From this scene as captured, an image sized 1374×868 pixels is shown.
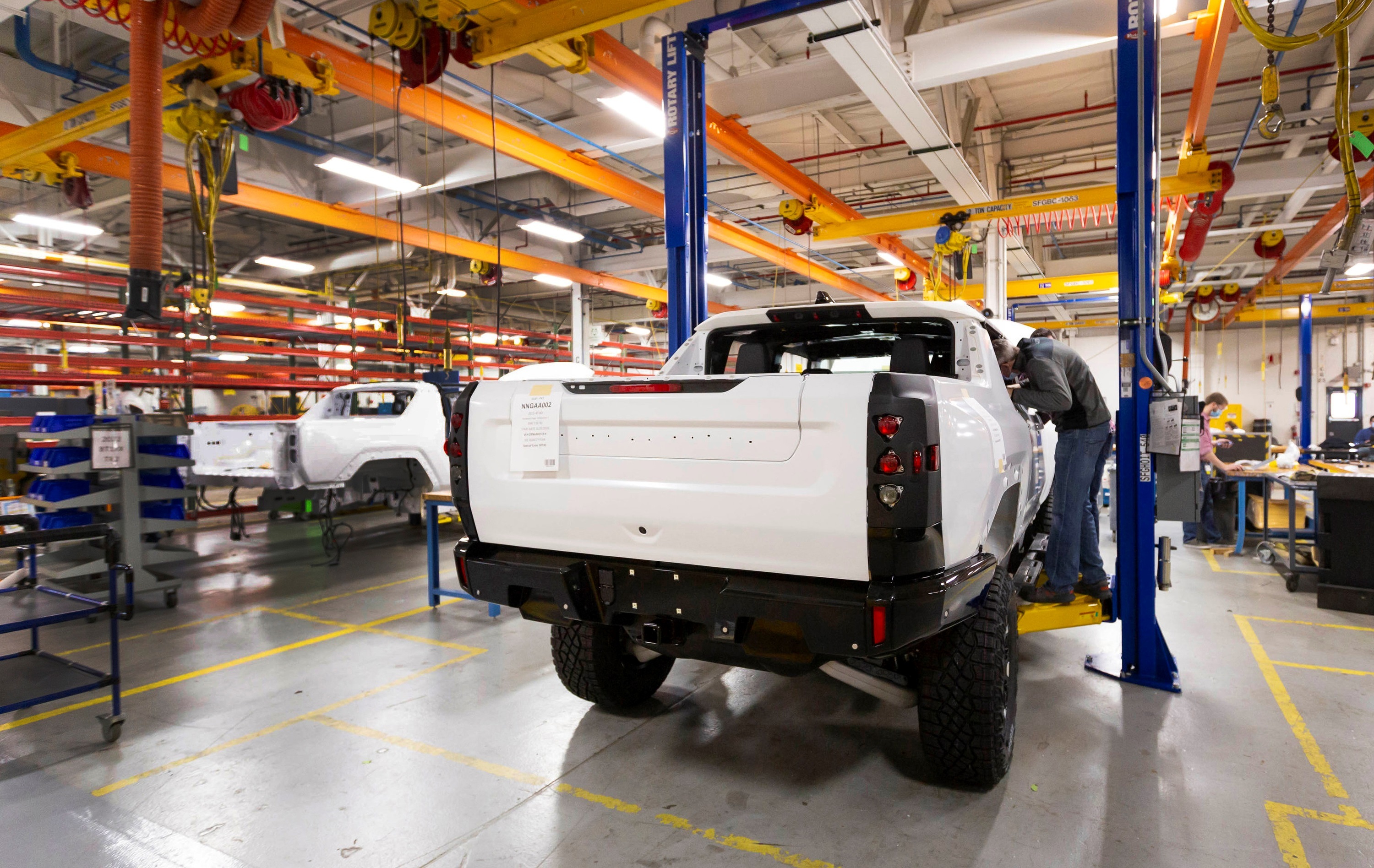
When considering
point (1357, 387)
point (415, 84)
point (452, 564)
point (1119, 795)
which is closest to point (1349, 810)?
point (1119, 795)

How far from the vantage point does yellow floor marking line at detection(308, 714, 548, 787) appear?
292cm

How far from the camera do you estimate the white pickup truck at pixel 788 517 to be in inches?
82.3

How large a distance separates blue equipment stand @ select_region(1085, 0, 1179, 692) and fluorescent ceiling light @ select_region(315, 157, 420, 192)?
591 cm

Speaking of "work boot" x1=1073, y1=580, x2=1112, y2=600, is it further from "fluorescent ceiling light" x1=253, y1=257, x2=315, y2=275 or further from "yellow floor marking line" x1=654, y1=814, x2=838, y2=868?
"fluorescent ceiling light" x1=253, y1=257, x2=315, y2=275

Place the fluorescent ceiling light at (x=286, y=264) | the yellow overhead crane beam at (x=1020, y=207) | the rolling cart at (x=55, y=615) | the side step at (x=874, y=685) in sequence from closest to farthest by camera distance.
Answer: the side step at (x=874, y=685) < the rolling cart at (x=55, y=615) < the yellow overhead crane beam at (x=1020, y=207) < the fluorescent ceiling light at (x=286, y=264)

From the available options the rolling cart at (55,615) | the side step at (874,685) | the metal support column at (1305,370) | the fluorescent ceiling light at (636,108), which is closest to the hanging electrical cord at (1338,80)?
the side step at (874,685)

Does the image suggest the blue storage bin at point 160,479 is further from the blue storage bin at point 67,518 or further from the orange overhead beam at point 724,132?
the orange overhead beam at point 724,132

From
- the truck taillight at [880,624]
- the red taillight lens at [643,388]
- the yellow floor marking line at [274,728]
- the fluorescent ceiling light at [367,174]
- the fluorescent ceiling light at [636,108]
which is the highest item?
the fluorescent ceiling light at [636,108]

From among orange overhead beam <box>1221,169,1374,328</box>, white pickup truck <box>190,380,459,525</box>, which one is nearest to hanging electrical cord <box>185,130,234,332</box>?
white pickup truck <box>190,380,459,525</box>

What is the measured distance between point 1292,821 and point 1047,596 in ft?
5.41

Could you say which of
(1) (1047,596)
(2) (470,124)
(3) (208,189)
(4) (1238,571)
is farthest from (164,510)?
(4) (1238,571)

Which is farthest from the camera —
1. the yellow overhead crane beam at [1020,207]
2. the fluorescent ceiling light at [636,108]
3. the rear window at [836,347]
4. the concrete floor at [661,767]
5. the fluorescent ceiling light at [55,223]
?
the fluorescent ceiling light at [55,223]

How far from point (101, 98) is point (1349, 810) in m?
8.99

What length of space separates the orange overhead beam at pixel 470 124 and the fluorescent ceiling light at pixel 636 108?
98cm
